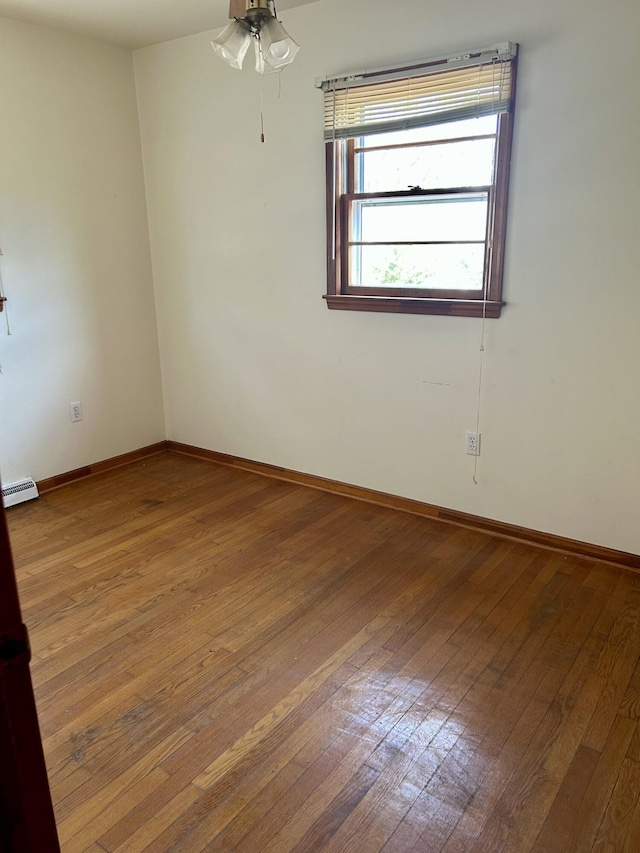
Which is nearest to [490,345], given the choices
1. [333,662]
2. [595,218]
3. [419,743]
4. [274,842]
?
[595,218]

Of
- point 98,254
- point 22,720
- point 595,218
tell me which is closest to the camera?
point 22,720

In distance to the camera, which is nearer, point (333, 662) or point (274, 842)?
point (274, 842)

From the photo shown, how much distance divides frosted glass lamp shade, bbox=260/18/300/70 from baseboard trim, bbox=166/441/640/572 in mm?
2107

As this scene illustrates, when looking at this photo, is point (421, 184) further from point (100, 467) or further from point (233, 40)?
point (100, 467)

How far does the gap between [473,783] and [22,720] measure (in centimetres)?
141

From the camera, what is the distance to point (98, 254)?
3.70m

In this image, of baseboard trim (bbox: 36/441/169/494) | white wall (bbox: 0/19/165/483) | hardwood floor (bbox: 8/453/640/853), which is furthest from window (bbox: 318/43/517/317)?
baseboard trim (bbox: 36/441/169/494)

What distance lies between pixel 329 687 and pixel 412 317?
1.77 meters

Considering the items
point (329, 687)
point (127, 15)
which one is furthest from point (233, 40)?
point (329, 687)

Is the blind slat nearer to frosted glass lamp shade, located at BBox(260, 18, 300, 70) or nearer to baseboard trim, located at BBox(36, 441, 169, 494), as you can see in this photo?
frosted glass lamp shade, located at BBox(260, 18, 300, 70)

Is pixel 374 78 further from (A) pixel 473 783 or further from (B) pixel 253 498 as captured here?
(A) pixel 473 783

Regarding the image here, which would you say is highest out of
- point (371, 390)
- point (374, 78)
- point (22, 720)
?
point (374, 78)

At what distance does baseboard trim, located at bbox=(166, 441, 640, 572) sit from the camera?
8.84ft

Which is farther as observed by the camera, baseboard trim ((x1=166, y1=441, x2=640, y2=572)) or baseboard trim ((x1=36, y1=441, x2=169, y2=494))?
baseboard trim ((x1=36, y1=441, x2=169, y2=494))
